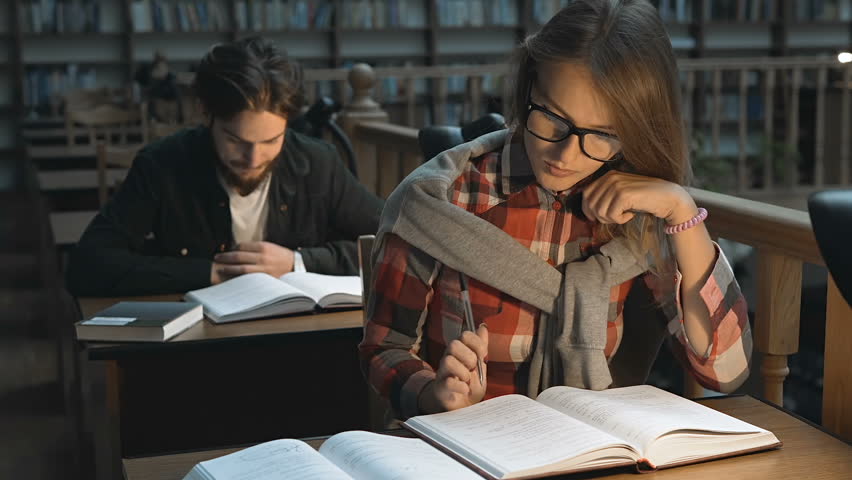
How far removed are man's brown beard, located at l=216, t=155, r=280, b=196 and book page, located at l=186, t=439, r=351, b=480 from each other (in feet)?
4.22

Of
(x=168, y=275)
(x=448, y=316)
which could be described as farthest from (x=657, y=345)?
(x=168, y=275)

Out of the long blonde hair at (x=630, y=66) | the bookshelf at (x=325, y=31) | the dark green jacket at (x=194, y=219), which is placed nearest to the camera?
the long blonde hair at (x=630, y=66)

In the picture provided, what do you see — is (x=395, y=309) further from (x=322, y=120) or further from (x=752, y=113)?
(x=752, y=113)

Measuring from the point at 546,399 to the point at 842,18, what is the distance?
785cm

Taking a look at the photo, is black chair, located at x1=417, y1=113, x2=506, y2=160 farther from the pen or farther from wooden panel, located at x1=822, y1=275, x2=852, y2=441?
wooden panel, located at x1=822, y1=275, x2=852, y2=441

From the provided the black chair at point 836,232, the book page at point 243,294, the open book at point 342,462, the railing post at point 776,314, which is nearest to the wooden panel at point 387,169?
the book page at point 243,294

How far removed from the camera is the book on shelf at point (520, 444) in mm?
971

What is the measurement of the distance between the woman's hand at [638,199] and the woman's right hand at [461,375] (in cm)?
23

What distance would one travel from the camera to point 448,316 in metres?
1.36

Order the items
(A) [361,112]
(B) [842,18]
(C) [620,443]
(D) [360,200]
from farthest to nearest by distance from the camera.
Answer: (B) [842,18] → (A) [361,112] → (D) [360,200] → (C) [620,443]

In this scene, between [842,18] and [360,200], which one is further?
[842,18]

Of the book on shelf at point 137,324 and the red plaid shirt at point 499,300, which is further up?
the red plaid shirt at point 499,300

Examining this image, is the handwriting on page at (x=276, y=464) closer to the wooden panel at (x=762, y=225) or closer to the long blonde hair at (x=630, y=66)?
the long blonde hair at (x=630, y=66)

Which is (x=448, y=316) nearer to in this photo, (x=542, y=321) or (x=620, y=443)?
(x=542, y=321)
